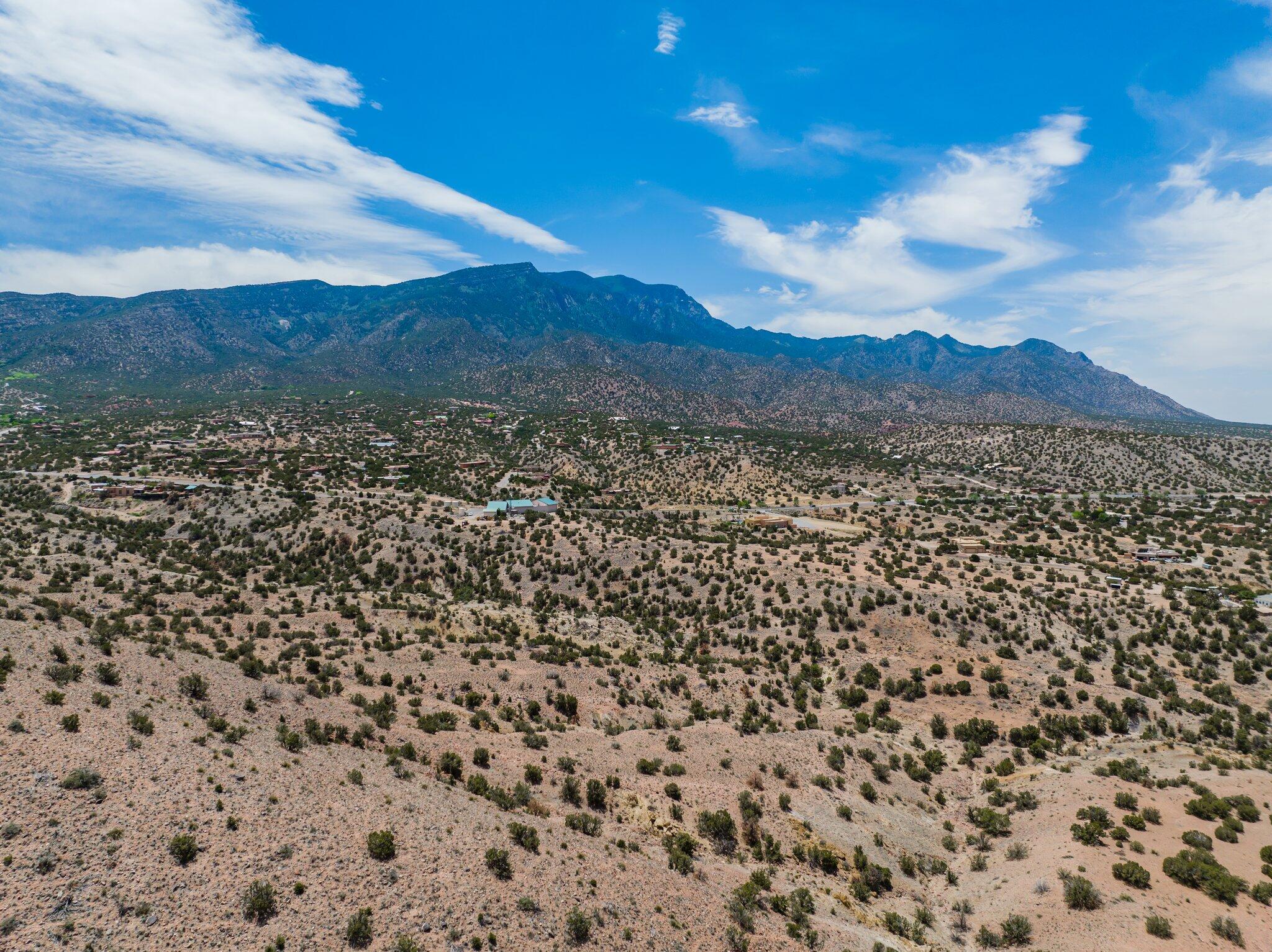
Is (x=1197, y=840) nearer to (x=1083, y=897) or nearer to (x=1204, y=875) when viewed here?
(x=1204, y=875)

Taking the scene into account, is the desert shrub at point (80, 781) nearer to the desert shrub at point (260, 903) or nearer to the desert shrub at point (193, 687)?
the desert shrub at point (260, 903)

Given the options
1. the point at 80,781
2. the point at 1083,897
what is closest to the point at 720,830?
the point at 1083,897

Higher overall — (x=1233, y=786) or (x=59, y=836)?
(x=59, y=836)

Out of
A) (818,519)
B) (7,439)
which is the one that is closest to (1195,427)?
(818,519)

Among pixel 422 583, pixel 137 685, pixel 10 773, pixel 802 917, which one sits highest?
pixel 10 773

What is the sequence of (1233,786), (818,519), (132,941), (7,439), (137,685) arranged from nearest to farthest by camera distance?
(132,941) < (137,685) < (1233,786) < (818,519) < (7,439)

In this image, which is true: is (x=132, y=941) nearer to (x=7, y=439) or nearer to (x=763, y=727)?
(x=763, y=727)

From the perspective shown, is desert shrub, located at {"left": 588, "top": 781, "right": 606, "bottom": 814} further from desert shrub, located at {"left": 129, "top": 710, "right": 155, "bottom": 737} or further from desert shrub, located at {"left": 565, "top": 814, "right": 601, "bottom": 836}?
desert shrub, located at {"left": 129, "top": 710, "right": 155, "bottom": 737}
